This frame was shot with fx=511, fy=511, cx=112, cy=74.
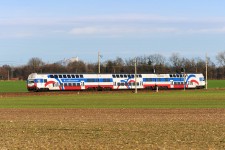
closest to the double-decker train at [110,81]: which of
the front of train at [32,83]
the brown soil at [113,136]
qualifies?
the front of train at [32,83]

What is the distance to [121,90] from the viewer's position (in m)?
105

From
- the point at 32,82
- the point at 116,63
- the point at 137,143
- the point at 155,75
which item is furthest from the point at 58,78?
the point at 116,63

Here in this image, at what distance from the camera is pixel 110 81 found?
104 m

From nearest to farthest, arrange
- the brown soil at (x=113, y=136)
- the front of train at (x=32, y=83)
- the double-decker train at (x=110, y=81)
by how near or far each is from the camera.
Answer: the brown soil at (x=113, y=136) < the front of train at (x=32, y=83) < the double-decker train at (x=110, y=81)

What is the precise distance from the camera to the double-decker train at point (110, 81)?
322ft

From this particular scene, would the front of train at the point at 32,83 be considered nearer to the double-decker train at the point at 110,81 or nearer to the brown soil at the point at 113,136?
the double-decker train at the point at 110,81

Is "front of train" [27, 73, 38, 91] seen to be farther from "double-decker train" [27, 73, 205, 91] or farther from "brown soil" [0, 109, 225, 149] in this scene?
"brown soil" [0, 109, 225, 149]

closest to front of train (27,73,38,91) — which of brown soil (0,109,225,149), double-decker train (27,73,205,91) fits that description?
double-decker train (27,73,205,91)

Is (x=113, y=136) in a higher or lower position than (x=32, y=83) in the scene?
lower

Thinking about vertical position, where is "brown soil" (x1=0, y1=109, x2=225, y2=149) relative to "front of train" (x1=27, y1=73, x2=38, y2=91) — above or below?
below

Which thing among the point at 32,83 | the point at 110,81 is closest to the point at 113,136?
the point at 32,83

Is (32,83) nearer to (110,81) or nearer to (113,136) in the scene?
(110,81)

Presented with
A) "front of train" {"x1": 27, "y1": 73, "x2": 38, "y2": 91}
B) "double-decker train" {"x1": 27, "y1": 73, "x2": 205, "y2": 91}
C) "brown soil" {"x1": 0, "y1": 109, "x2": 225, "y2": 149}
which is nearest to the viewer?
"brown soil" {"x1": 0, "y1": 109, "x2": 225, "y2": 149}

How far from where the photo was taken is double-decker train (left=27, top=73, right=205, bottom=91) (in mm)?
98125
